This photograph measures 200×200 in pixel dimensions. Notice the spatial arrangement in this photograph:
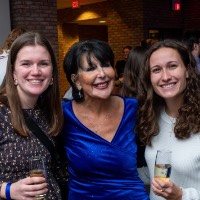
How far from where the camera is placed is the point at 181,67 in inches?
105

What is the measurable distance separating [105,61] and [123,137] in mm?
551

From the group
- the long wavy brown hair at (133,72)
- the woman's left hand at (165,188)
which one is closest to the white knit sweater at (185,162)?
the woman's left hand at (165,188)

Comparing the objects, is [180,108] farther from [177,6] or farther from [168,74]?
[177,6]

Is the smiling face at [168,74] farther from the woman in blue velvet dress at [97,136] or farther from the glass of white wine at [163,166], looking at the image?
the glass of white wine at [163,166]

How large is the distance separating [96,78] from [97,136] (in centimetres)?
40

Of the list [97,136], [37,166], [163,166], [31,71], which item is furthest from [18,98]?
[163,166]

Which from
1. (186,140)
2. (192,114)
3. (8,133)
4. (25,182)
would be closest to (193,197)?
(186,140)

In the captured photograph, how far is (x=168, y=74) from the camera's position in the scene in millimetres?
2619

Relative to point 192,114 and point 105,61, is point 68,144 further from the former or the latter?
point 192,114

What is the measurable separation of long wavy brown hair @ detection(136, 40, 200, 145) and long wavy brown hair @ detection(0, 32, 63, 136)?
62cm

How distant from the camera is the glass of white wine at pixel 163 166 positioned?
2.19 meters

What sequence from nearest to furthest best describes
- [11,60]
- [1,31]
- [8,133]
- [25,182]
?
1. [25,182]
2. [8,133]
3. [11,60]
4. [1,31]

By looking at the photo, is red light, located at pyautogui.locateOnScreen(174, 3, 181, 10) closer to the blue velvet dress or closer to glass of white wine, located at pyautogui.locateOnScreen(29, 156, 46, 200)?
the blue velvet dress

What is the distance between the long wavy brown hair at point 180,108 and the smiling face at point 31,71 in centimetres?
77
